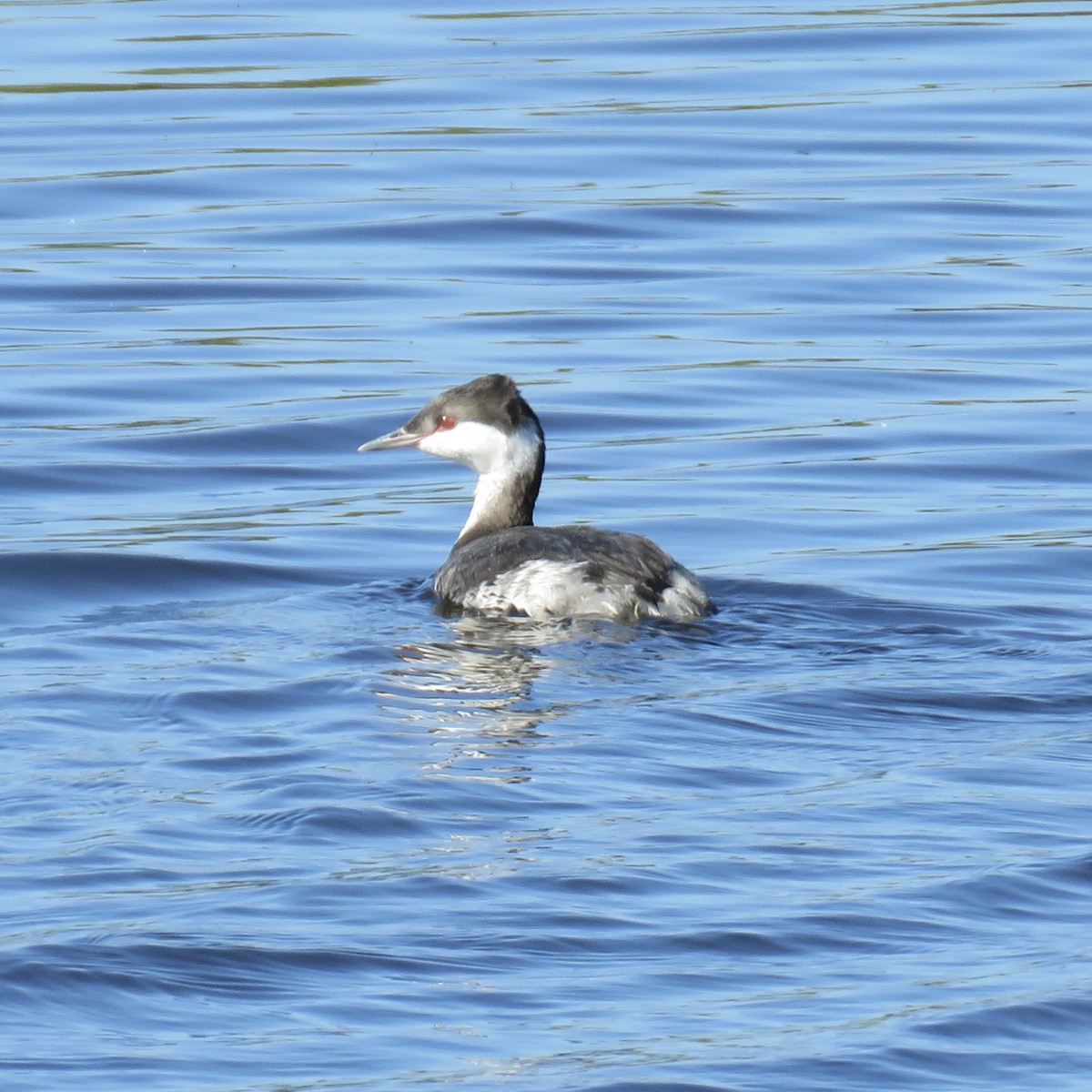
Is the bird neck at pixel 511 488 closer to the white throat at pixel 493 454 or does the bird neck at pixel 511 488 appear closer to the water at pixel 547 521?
the white throat at pixel 493 454

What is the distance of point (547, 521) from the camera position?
11.8m

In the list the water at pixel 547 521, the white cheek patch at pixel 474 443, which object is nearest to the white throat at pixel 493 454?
the white cheek patch at pixel 474 443

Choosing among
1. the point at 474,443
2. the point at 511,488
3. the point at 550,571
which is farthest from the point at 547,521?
the point at 550,571

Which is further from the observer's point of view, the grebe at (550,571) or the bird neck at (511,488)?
the bird neck at (511,488)

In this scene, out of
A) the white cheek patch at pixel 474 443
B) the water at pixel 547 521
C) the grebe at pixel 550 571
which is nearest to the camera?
the water at pixel 547 521

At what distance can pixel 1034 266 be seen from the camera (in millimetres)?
16688

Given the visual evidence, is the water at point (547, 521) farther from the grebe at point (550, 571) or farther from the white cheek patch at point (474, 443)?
the white cheek patch at point (474, 443)

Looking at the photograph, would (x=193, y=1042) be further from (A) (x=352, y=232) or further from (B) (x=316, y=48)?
(B) (x=316, y=48)

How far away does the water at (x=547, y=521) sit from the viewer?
5.67 meters

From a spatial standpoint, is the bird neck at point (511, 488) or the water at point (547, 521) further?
the bird neck at point (511, 488)

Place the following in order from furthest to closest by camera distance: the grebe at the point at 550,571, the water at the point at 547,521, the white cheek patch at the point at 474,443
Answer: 1. the white cheek patch at the point at 474,443
2. the grebe at the point at 550,571
3. the water at the point at 547,521

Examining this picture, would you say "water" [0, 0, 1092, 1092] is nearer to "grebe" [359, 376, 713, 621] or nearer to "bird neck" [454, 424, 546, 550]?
"grebe" [359, 376, 713, 621]

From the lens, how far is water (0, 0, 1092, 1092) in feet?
18.6

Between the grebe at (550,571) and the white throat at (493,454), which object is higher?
the white throat at (493,454)
